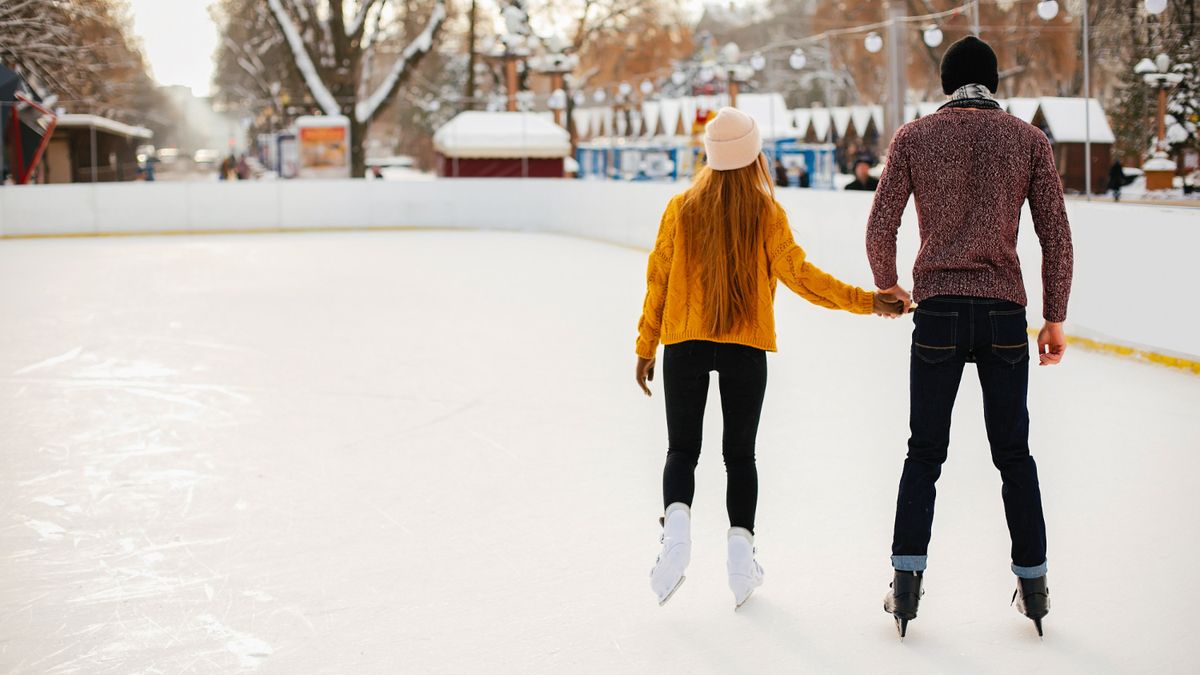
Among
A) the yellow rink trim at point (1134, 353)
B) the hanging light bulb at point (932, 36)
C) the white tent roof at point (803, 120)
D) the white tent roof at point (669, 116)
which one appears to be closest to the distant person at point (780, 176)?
the white tent roof at point (803, 120)

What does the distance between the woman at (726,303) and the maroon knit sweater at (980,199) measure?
27cm

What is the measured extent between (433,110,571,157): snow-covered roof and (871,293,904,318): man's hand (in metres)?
21.8

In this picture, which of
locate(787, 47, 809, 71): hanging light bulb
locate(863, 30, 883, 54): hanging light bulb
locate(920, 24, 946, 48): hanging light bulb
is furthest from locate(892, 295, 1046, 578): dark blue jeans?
locate(787, 47, 809, 71): hanging light bulb

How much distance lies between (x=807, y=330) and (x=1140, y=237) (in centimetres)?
235

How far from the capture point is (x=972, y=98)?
3.05m

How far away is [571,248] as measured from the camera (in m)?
17.1

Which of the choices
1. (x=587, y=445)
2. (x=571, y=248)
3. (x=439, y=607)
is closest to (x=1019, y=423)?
(x=439, y=607)

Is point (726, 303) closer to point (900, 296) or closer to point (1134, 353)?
point (900, 296)

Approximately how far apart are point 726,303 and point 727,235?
165mm

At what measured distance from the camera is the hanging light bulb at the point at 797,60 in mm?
17281

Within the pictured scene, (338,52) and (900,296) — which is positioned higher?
(338,52)

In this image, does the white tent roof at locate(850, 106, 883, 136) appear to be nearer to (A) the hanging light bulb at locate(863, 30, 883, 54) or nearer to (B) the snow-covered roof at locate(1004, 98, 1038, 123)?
(A) the hanging light bulb at locate(863, 30, 883, 54)

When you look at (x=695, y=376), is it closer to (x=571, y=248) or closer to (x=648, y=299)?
(x=648, y=299)

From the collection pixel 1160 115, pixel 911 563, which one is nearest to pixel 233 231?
pixel 1160 115
